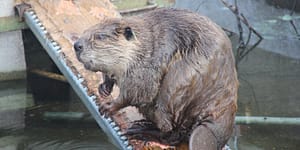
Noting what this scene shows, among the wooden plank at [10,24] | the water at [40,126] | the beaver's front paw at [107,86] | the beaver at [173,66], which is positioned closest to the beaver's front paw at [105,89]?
the beaver's front paw at [107,86]

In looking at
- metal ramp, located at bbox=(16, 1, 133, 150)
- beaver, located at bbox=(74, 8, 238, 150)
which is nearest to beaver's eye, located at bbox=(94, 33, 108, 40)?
beaver, located at bbox=(74, 8, 238, 150)

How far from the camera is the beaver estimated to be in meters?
2.87

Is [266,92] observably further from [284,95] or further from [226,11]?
[226,11]

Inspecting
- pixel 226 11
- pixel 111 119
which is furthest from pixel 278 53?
pixel 111 119

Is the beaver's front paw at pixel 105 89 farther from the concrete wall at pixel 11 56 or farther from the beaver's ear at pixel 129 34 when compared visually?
the concrete wall at pixel 11 56

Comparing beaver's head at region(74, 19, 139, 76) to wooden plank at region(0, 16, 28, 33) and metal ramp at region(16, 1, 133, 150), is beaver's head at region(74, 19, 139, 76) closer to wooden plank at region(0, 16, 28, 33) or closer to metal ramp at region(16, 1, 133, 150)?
metal ramp at region(16, 1, 133, 150)

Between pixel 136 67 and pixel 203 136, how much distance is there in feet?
1.44

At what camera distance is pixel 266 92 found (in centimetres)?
555

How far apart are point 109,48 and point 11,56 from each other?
2.47m

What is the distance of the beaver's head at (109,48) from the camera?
2867 millimetres

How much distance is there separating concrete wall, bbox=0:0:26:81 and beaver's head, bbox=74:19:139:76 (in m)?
2.29

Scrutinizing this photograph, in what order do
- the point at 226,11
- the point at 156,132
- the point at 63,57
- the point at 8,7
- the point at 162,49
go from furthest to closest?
the point at 226,11 < the point at 8,7 < the point at 63,57 < the point at 156,132 < the point at 162,49

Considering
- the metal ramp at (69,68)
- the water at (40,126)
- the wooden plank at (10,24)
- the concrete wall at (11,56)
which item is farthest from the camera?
the concrete wall at (11,56)

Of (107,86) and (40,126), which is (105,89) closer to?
→ (107,86)
